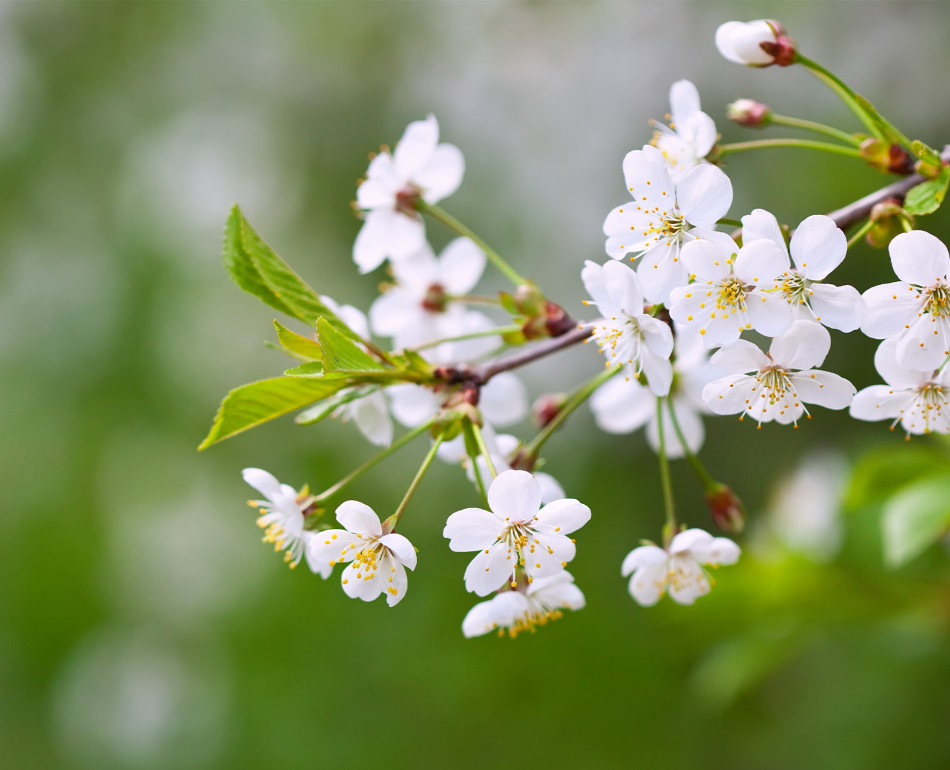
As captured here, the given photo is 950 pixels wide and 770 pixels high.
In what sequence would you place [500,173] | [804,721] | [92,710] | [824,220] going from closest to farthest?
[824,220] < [804,721] < [92,710] < [500,173]

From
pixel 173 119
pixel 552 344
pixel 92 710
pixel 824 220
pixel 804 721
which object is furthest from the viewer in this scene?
pixel 173 119

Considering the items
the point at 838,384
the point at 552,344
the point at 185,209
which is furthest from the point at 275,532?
the point at 185,209

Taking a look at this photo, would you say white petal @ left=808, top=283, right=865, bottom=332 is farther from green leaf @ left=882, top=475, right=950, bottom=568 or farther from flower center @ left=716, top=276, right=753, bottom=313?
green leaf @ left=882, top=475, right=950, bottom=568

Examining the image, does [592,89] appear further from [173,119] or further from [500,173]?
[173,119]

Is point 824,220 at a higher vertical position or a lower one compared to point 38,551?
lower

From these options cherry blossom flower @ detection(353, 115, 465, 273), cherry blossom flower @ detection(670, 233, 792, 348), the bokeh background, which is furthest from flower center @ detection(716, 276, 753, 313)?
the bokeh background

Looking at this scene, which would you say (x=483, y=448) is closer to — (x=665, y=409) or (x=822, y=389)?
(x=822, y=389)

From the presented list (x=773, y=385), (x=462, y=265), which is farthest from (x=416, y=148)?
(x=773, y=385)
